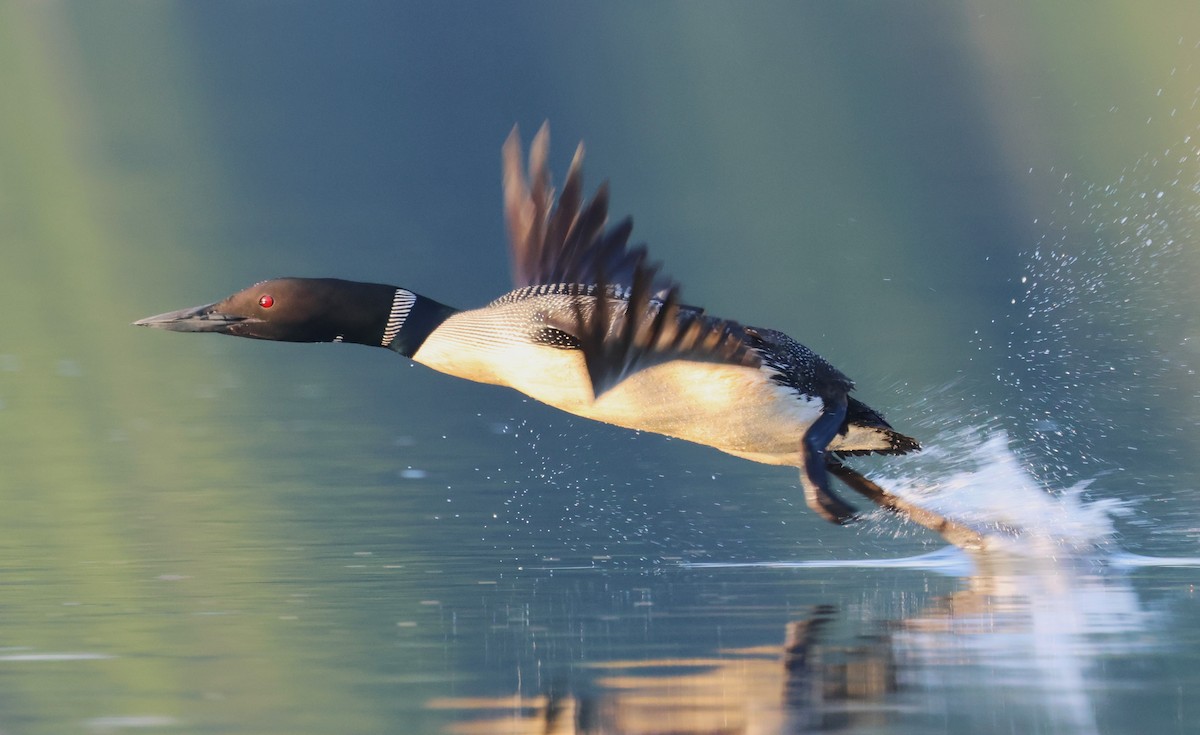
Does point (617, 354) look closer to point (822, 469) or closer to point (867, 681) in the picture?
point (822, 469)

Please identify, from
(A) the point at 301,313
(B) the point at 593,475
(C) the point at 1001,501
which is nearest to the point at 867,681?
(A) the point at 301,313

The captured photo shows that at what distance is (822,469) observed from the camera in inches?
321

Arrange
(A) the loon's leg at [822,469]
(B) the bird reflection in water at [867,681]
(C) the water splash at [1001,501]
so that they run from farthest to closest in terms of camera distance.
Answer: (C) the water splash at [1001,501], (A) the loon's leg at [822,469], (B) the bird reflection in water at [867,681]

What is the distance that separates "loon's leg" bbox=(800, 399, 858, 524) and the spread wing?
384 mm

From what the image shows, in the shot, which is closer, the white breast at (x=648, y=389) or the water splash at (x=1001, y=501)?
the white breast at (x=648, y=389)

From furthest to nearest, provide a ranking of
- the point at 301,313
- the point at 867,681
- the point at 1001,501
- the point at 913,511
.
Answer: the point at 1001,501 → the point at 913,511 → the point at 301,313 → the point at 867,681

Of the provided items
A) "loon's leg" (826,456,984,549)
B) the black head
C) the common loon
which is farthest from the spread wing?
"loon's leg" (826,456,984,549)

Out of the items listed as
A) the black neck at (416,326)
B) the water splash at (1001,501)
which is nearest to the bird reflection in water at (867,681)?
the water splash at (1001,501)

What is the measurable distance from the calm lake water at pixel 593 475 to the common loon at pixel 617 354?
0.50m

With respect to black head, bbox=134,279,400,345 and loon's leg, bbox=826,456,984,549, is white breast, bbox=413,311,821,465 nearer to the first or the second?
black head, bbox=134,279,400,345

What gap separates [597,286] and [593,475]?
13.2 feet

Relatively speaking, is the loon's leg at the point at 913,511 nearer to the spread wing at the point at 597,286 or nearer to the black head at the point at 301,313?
the spread wing at the point at 597,286

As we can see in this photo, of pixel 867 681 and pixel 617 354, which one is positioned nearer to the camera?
pixel 867 681

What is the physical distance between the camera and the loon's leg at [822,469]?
7.89 meters
